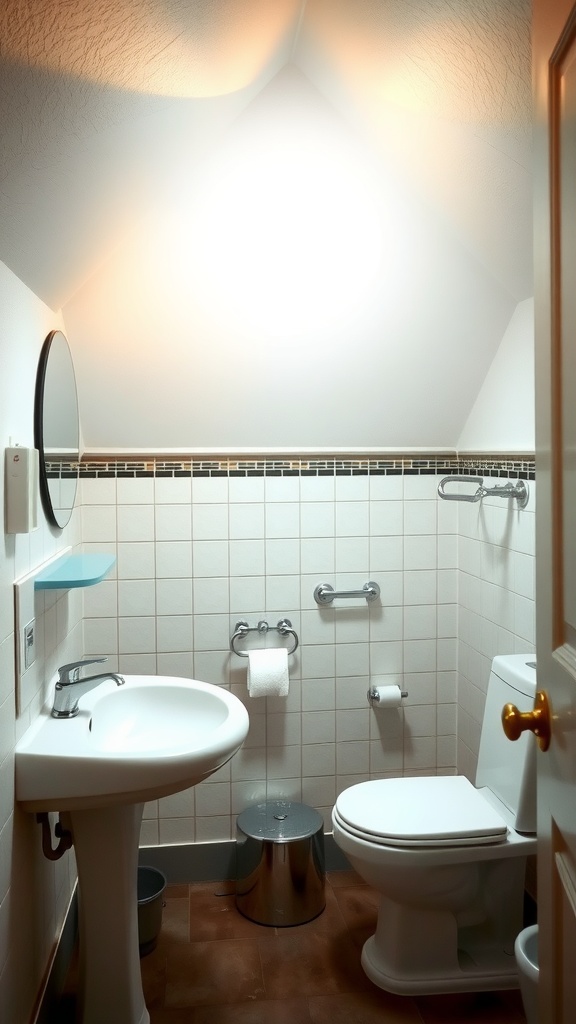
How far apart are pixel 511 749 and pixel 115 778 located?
1.14 meters

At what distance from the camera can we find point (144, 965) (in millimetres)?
2223

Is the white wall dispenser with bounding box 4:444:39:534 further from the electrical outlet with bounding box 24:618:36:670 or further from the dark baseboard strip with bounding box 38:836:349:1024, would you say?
the dark baseboard strip with bounding box 38:836:349:1024

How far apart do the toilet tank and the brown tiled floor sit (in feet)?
1.85

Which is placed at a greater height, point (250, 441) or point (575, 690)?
point (250, 441)

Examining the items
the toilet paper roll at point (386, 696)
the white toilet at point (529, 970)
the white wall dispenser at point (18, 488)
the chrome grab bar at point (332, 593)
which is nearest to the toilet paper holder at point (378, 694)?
the toilet paper roll at point (386, 696)

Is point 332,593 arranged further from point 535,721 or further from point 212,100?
point 535,721

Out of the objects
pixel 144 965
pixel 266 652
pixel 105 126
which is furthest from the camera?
pixel 266 652

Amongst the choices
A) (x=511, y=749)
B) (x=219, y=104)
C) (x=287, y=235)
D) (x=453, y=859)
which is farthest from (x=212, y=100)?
(x=453, y=859)

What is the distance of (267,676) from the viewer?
260 centimetres

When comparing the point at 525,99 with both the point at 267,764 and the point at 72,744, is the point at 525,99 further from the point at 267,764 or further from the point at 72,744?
the point at 267,764

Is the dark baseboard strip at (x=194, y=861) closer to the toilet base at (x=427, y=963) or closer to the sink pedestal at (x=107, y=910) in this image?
the toilet base at (x=427, y=963)

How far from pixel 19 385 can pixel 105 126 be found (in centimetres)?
59

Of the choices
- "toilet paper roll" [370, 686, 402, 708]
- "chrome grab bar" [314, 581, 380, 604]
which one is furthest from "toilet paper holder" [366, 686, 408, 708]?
"chrome grab bar" [314, 581, 380, 604]

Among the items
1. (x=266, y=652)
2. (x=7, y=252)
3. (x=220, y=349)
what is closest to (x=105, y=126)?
(x=7, y=252)
